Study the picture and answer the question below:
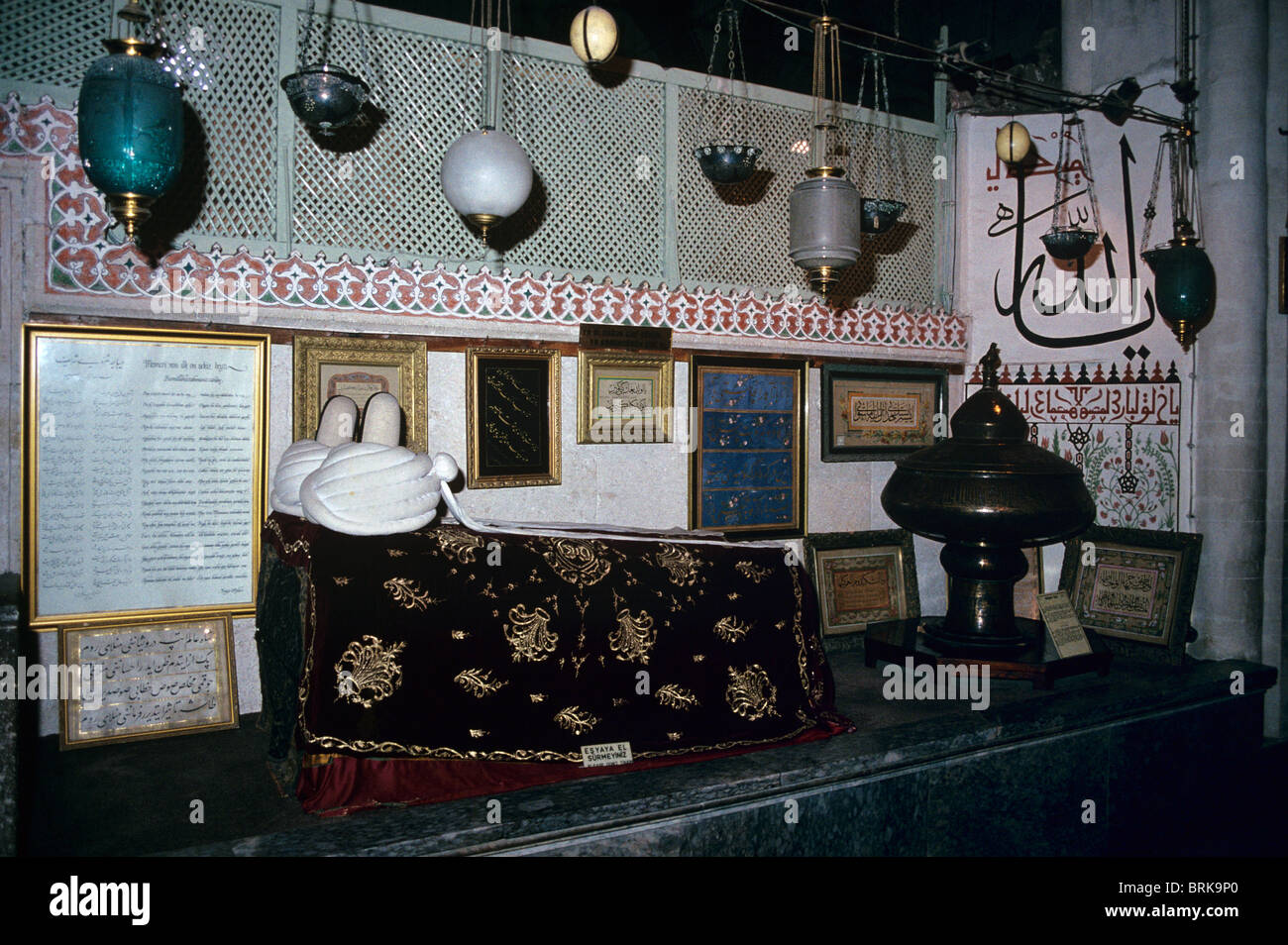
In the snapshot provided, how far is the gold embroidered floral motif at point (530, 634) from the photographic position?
2.07m

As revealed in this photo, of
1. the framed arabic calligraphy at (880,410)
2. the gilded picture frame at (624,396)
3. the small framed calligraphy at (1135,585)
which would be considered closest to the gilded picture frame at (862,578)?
the framed arabic calligraphy at (880,410)

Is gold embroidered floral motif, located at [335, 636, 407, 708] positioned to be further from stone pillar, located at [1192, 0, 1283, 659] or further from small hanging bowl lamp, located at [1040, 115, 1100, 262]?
stone pillar, located at [1192, 0, 1283, 659]

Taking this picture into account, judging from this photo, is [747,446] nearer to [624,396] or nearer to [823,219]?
[624,396]

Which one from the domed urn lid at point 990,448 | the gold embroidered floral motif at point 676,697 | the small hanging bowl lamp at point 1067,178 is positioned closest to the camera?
the gold embroidered floral motif at point 676,697

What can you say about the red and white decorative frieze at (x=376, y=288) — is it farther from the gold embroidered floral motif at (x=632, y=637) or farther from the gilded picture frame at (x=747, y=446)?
the gold embroidered floral motif at (x=632, y=637)

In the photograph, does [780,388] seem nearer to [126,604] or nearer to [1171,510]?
[1171,510]

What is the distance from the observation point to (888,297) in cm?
377

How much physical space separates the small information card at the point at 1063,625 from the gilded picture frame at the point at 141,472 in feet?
8.76

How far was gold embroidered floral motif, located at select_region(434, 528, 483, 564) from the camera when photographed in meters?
2.05

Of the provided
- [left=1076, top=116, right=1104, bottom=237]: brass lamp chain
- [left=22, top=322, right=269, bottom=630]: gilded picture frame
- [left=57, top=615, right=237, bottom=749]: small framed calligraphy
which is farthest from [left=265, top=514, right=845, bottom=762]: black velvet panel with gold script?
[left=1076, top=116, right=1104, bottom=237]: brass lamp chain
